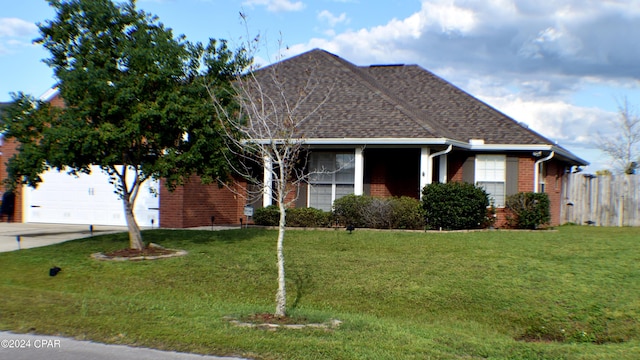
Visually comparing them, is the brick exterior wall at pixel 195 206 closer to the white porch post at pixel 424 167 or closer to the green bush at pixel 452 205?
the white porch post at pixel 424 167

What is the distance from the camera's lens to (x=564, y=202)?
2398 centimetres

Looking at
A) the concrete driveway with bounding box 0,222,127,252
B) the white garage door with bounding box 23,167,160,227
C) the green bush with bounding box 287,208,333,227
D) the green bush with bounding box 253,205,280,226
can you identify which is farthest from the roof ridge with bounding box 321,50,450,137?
the concrete driveway with bounding box 0,222,127,252

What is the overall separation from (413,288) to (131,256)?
614 centimetres

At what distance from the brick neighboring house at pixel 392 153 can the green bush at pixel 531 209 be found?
1032 mm

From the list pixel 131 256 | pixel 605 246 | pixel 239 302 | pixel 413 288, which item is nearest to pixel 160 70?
pixel 131 256

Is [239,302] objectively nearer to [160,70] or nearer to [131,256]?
[131,256]

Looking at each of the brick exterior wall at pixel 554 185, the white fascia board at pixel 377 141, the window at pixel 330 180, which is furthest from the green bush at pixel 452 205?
the brick exterior wall at pixel 554 185

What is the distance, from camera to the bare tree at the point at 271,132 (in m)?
9.34

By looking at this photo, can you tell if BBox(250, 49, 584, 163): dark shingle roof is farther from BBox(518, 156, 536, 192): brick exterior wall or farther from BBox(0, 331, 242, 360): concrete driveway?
BBox(0, 331, 242, 360): concrete driveway

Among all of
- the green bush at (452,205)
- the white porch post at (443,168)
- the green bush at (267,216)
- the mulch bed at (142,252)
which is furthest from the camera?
the white porch post at (443,168)

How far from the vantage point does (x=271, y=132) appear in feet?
37.1

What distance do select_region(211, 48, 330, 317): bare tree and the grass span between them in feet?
4.28

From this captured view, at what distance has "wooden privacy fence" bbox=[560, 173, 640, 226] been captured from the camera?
2303 cm

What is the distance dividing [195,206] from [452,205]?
818cm
